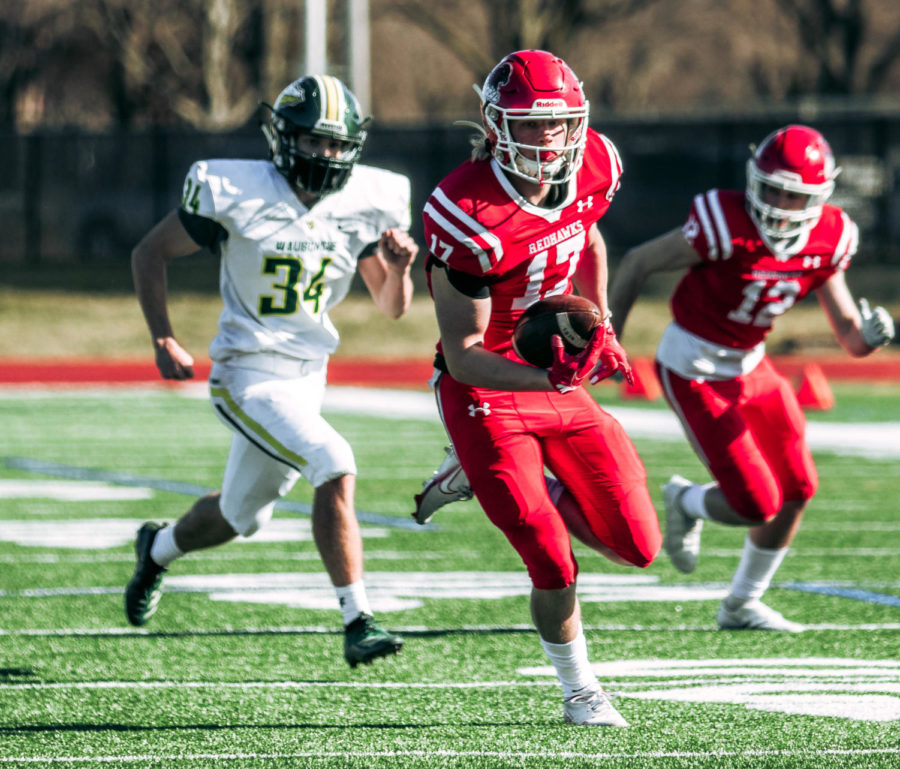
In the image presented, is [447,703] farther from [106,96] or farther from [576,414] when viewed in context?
[106,96]

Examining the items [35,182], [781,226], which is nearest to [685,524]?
[781,226]

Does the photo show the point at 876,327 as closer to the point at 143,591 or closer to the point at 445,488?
the point at 445,488

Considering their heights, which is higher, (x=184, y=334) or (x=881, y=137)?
(x=881, y=137)

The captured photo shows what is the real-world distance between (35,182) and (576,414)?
1962 centimetres

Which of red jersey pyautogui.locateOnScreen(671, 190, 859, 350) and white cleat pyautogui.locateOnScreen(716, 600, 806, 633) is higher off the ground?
red jersey pyautogui.locateOnScreen(671, 190, 859, 350)

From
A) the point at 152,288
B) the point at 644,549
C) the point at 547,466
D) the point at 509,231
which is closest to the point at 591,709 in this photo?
the point at 644,549

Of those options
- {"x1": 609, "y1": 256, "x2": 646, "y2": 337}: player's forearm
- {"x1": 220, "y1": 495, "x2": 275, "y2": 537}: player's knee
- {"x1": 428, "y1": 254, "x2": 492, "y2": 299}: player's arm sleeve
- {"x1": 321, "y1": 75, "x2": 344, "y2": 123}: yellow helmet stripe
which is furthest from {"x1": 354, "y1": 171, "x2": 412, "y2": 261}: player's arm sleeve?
{"x1": 428, "y1": 254, "x2": 492, "y2": 299}: player's arm sleeve

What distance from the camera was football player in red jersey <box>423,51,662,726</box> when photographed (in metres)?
4.27

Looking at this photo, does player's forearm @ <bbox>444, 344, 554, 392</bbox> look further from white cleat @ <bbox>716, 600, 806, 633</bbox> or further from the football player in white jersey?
white cleat @ <bbox>716, 600, 806, 633</bbox>

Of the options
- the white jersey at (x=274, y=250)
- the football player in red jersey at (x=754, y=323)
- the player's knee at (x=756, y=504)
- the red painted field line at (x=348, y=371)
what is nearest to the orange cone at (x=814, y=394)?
the red painted field line at (x=348, y=371)

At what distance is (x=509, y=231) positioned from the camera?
435 centimetres

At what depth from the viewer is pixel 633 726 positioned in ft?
13.9

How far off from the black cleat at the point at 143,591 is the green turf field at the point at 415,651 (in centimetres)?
8

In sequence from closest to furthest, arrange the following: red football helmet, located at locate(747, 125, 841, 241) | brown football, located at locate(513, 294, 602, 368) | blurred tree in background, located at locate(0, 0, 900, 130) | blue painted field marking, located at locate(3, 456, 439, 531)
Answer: brown football, located at locate(513, 294, 602, 368) → red football helmet, located at locate(747, 125, 841, 241) → blue painted field marking, located at locate(3, 456, 439, 531) → blurred tree in background, located at locate(0, 0, 900, 130)
